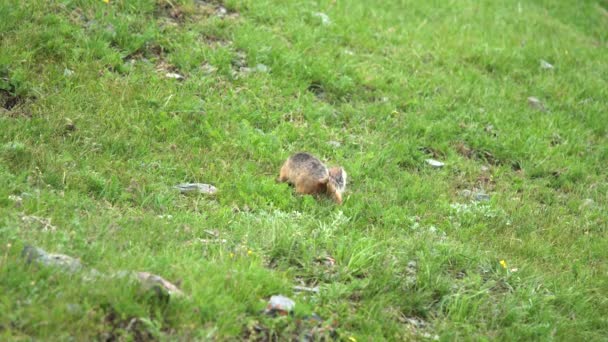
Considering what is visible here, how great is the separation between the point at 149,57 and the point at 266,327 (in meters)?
5.50

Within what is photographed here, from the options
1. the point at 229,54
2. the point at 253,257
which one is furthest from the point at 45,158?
the point at 229,54

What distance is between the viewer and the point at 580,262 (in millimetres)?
6992

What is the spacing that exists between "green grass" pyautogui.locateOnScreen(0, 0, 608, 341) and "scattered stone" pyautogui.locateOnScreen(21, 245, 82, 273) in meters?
0.08

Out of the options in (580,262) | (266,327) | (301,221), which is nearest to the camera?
(266,327)

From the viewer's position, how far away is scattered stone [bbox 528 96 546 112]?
1082 cm

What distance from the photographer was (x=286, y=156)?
8039 mm

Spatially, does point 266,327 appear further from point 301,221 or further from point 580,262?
point 580,262

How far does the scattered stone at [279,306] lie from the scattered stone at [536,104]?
23.5ft

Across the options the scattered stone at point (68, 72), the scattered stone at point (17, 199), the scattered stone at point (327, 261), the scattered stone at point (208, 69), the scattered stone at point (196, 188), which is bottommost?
the scattered stone at point (196, 188)

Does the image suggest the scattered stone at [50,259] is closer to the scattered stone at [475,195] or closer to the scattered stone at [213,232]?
the scattered stone at [213,232]

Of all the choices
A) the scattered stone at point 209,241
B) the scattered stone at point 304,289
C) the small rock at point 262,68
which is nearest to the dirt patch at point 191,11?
the small rock at point 262,68

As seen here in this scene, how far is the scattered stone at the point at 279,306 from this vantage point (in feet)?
16.4

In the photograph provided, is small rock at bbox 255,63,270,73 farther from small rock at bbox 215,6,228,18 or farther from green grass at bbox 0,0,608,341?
small rock at bbox 215,6,228,18

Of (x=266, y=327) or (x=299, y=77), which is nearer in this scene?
(x=266, y=327)
